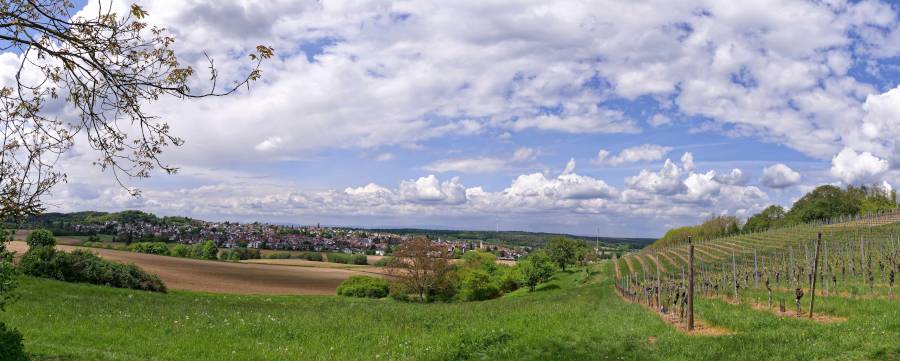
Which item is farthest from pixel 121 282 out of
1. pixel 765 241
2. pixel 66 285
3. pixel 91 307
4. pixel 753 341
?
pixel 765 241

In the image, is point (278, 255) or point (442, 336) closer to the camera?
point (442, 336)

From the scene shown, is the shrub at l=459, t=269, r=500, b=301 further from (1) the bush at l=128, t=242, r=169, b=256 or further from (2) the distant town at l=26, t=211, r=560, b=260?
(1) the bush at l=128, t=242, r=169, b=256

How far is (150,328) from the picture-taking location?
717 inches

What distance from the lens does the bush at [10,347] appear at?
1033 centimetres

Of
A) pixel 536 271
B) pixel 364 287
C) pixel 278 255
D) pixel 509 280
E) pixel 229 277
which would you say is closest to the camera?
pixel 229 277

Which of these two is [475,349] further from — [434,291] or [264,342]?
[434,291]

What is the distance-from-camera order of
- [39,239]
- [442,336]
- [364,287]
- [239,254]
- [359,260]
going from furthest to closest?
[359,260] < [239,254] < [364,287] < [39,239] < [442,336]

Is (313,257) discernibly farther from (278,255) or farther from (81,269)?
Result: (81,269)

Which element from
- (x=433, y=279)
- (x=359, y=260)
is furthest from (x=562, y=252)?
(x=359, y=260)

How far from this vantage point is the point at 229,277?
249 ft

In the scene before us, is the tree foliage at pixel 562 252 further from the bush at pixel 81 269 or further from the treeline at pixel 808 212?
the bush at pixel 81 269

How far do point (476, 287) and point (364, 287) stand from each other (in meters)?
16.3

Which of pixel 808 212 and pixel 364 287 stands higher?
pixel 808 212

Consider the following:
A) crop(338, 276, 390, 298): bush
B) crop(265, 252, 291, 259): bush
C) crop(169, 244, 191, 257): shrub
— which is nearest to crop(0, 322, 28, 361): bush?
crop(338, 276, 390, 298): bush
